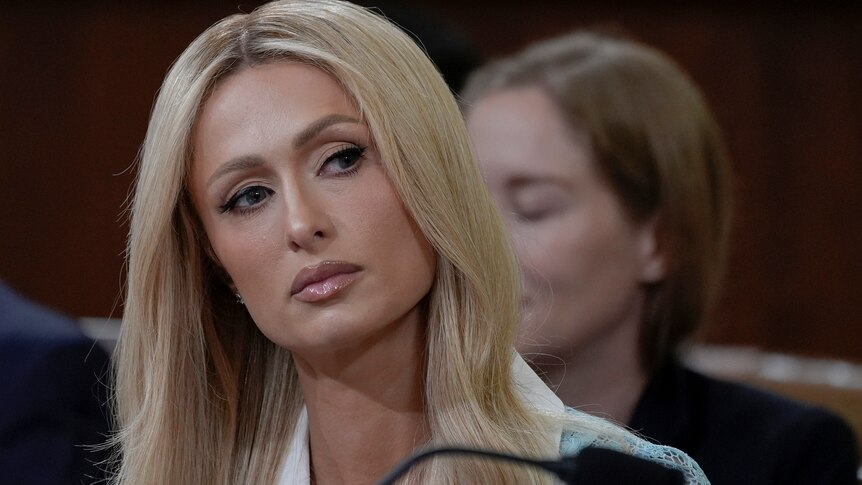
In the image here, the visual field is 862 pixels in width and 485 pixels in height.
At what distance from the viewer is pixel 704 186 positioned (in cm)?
204

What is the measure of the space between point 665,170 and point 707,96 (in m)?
1.30

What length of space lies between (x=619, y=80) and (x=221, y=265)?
91 centimetres

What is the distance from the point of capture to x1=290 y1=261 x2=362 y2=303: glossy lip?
1.21 meters

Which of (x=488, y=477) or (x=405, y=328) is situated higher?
(x=405, y=328)

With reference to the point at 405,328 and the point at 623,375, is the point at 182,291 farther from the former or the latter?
the point at 623,375

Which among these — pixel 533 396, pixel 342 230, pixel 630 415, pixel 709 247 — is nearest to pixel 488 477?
pixel 533 396

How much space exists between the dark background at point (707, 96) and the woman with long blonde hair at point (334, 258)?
6.20 ft

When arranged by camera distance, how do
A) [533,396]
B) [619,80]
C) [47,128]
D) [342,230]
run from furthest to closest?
[47,128]
[619,80]
[533,396]
[342,230]

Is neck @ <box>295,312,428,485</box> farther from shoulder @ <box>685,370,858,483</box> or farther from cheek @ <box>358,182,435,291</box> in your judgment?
shoulder @ <box>685,370,858,483</box>

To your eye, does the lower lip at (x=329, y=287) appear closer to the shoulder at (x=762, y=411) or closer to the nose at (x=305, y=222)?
the nose at (x=305, y=222)

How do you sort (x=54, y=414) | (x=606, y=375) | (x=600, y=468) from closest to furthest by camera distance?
1. (x=600, y=468)
2. (x=54, y=414)
3. (x=606, y=375)

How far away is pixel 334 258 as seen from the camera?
1.21 meters

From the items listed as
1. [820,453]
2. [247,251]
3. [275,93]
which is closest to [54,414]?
[247,251]

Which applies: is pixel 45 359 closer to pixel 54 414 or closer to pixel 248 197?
pixel 54 414
